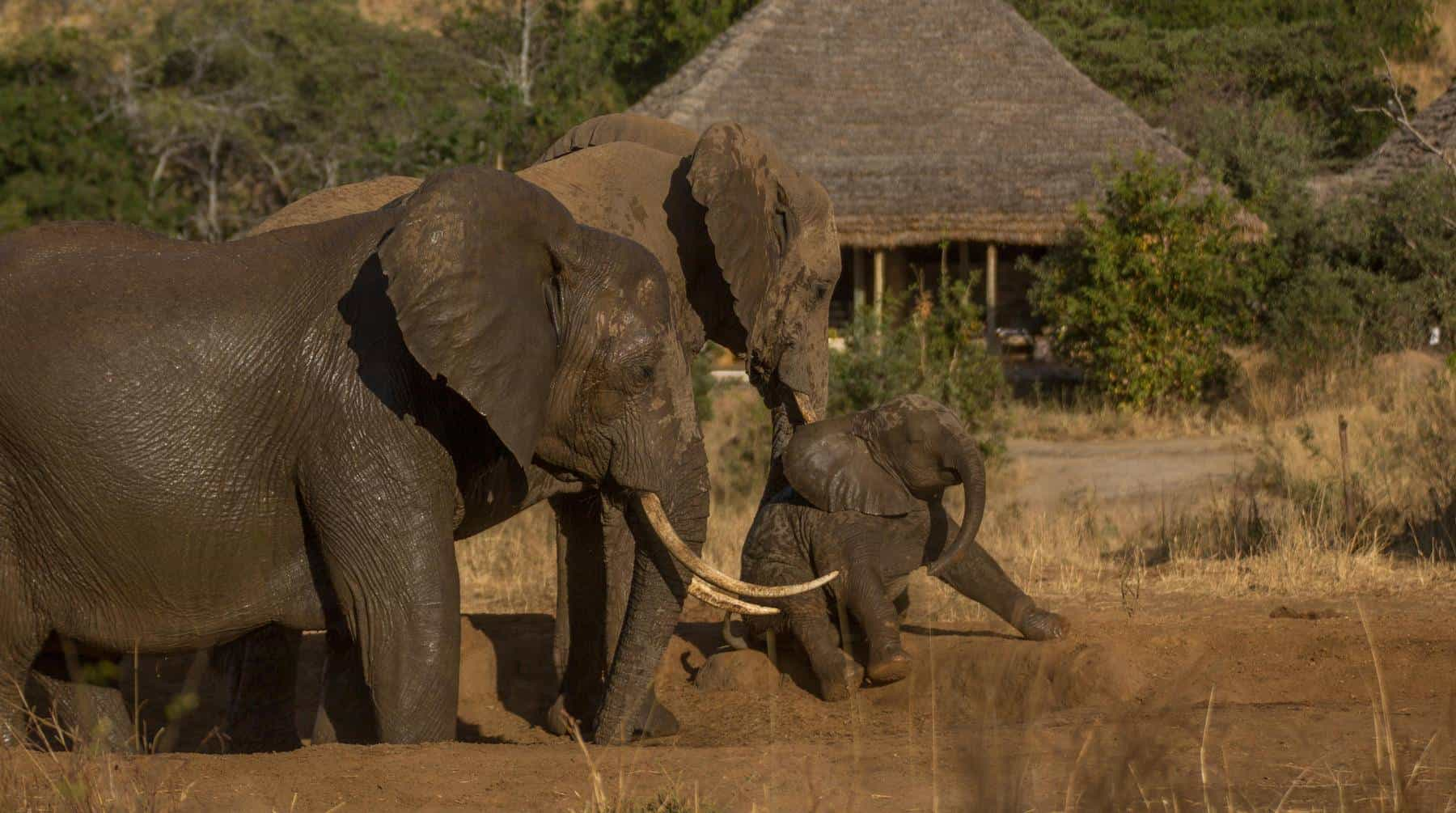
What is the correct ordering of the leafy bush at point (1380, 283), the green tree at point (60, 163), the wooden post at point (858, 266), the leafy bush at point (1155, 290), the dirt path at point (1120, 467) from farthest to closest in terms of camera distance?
the green tree at point (60, 163)
the wooden post at point (858, 266)
the leafy bush at point (1380, 283)
the leafy bush at point (1155, 290)
the dirt path at point (1120, 467)

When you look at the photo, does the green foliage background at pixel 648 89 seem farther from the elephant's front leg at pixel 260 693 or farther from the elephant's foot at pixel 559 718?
the elephant's front leg at pixel 260 693

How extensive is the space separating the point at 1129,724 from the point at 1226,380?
16568 mm

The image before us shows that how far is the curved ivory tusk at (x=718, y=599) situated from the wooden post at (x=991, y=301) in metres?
18.1

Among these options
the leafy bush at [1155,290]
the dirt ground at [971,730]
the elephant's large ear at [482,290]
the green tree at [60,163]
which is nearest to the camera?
the dirt ground at [971,730]

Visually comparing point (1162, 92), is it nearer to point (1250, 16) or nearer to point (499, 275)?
point (1250, 16)

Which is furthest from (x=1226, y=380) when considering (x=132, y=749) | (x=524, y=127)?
(x=132, y=749)

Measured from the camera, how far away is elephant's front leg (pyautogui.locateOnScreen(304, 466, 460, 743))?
560 cm

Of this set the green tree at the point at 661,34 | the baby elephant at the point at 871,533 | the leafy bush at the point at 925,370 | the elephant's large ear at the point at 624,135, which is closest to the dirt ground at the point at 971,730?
the baby elephant at the point at 871,533

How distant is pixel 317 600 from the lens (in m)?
5.80

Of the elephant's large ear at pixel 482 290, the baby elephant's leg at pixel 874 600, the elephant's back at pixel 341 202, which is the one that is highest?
the elephant's large ear at pixel 482 290

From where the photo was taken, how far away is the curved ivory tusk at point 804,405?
27.9ft

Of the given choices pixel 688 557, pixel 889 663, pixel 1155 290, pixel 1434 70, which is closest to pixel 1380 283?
pixel 1155 290

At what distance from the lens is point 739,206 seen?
24.9ft

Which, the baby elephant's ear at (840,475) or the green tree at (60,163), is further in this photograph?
the green tree at (60,163)
